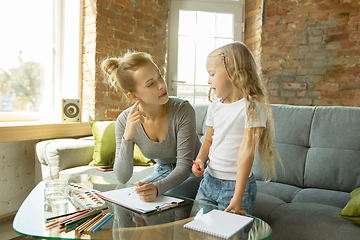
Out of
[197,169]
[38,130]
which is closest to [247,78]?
[197,169]

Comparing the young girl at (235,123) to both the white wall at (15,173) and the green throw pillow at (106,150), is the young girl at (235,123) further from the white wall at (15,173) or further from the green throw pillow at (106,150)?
the white wall at (15,173)

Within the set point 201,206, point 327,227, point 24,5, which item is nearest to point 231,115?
point 201,206

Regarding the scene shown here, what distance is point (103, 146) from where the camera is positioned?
234cm

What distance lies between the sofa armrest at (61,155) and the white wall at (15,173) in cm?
28

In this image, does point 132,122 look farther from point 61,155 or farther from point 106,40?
point 106,40

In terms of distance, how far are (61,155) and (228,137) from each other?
4.78ft

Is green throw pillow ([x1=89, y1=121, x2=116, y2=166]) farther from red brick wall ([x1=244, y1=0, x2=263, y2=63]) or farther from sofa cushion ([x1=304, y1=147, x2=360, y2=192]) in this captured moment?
red brick wall ([x1=244, y1=0, x2=263, y2=63])

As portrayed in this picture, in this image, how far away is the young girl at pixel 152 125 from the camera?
4.85 feet

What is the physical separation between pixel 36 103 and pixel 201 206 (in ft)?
7.85

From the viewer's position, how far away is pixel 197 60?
385cm

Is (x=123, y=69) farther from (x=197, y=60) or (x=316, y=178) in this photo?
(x=197, y=60)

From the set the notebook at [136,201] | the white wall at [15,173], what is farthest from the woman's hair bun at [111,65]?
the white wall at [15,173]

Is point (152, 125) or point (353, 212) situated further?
point (152, 125)

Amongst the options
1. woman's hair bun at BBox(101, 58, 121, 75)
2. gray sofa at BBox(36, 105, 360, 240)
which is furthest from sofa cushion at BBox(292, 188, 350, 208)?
woman's hair bun at BBox(101, 58, 121, 75)
